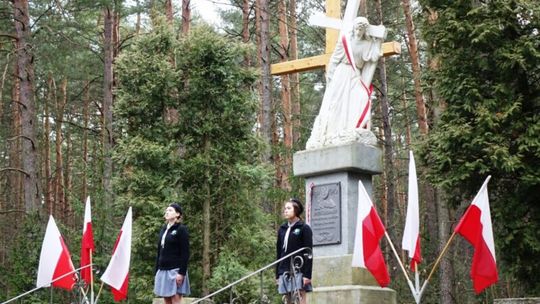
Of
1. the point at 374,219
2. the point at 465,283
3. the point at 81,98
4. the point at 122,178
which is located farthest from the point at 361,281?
the point at 81,98

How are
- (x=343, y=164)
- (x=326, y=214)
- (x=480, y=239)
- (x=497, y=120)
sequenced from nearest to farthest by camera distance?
(x=480, y=239) < (x=343, y=164) < (x=326, y=214) < (x=497, y=120)

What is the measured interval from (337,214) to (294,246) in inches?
69.8

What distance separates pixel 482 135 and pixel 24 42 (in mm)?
11613

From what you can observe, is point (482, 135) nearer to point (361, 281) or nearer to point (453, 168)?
point (453, 168)

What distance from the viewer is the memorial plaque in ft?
33.9

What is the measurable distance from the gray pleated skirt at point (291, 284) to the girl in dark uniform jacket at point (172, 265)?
1.07m

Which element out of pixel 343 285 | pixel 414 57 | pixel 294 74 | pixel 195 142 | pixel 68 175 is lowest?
pixel 343 285

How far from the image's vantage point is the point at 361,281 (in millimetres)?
9945

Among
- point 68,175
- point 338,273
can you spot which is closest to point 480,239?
point 338,273

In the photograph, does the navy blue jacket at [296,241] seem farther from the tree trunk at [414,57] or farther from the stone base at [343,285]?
the tree trunk at [414,57]

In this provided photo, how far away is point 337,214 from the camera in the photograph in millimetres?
10344

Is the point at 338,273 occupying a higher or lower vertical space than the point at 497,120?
lower

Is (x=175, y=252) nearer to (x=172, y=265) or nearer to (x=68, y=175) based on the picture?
(x=172, y=265)

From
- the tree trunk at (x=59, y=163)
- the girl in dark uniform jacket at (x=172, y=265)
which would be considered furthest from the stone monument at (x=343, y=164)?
the tree trunk at (x=59, y=163)
